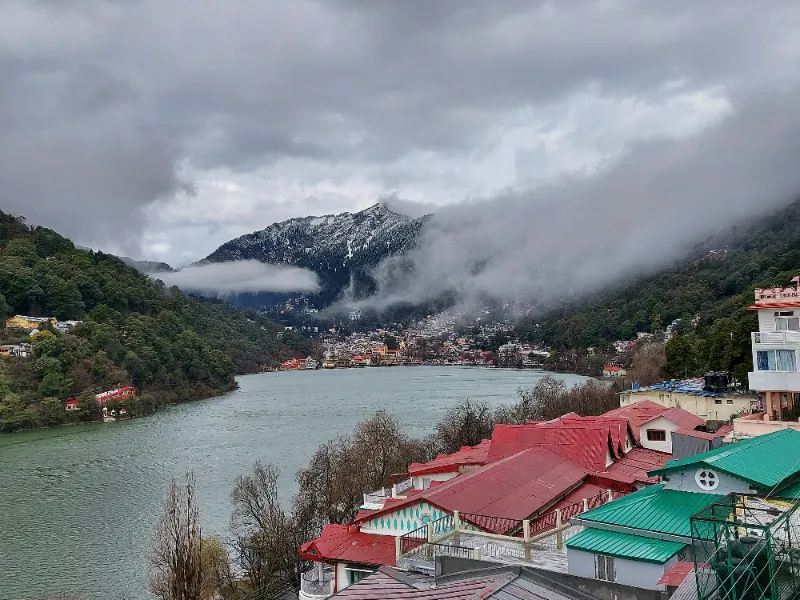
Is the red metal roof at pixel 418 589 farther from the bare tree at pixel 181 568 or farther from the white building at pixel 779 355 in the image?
the white building at pixel 779 355

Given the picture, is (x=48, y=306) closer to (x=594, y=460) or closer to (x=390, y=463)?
(x=390, y=463)

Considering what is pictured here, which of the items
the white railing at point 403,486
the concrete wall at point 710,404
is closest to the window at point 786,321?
the concrete wall at point 710,404

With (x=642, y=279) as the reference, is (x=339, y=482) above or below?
below

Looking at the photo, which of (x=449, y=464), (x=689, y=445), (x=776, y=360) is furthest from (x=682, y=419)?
(x=449, y=464)

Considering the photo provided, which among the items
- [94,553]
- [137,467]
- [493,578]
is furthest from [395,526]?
[137,467]

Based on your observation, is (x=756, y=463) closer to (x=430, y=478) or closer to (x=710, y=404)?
(x=430, y=478)

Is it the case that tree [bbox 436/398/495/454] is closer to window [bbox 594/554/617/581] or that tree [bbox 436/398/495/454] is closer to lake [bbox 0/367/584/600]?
lake [bbox 0/367/584/600]
